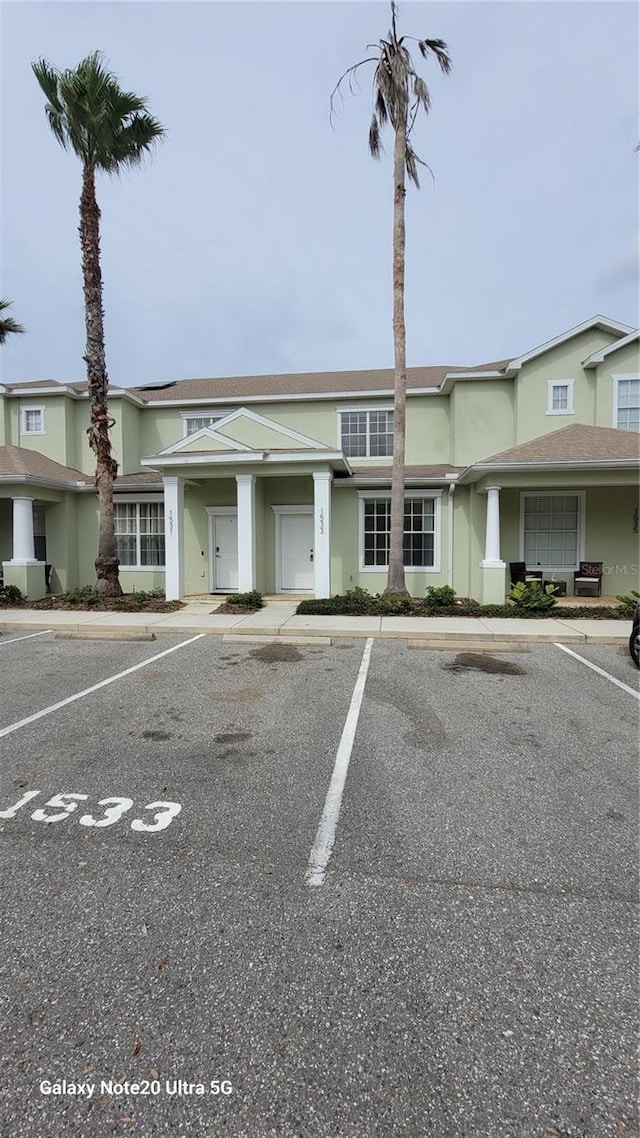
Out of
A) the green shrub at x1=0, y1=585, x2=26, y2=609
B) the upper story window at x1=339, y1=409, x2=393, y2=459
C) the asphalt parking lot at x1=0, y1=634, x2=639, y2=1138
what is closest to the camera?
the asphalt parking lot at x1=0, y1=634, x2=639, y2=1138

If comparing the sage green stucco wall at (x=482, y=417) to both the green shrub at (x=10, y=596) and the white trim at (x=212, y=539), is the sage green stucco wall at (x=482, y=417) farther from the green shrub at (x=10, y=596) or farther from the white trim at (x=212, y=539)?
the green shrub at (x=10, y=596)

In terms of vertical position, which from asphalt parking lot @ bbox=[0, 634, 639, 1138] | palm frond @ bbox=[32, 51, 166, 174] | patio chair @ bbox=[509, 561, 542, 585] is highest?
palm frond @ bbox=[32, 51, 166, 174]

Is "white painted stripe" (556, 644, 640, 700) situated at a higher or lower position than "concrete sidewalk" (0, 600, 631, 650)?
lower

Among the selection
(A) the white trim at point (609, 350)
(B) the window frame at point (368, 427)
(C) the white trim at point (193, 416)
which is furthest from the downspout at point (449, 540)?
(C) the white trim at point (193, 416)

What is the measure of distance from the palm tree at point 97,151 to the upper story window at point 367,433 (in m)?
6.87

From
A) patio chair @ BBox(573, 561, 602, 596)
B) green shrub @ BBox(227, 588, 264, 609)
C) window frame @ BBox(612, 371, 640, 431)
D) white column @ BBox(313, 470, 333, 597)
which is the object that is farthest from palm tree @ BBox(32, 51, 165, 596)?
window frame @ BBox(612, 371, 640, 431)

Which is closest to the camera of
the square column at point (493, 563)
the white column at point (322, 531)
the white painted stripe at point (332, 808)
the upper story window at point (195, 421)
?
the white painted stripe at point (332, 808)

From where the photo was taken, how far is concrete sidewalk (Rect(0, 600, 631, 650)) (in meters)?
9.46

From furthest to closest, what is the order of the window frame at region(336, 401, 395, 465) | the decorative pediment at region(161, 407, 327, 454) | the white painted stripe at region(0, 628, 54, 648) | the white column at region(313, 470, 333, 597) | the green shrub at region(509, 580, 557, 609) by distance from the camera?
the window frame at region(336, 401, 395, 465) < the decorative pediment at region(161, 407, 327, 454) < the white column at region(313, 470, 333, 597) < the green shrub at region(509, 580, 557, 609) < the white painted stripe at region(0, 628, 54, 648)

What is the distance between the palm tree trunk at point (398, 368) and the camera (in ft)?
41.5

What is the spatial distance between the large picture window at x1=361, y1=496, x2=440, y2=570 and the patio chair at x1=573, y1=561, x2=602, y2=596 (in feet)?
12.7

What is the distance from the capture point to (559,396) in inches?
597

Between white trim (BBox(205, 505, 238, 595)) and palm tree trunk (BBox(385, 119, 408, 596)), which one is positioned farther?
white trim (BBox(205, 505, 238, 595))

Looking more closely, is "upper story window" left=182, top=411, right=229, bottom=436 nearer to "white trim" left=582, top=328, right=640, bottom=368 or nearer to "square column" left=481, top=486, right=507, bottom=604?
"square column" left=481, top=486, right=507, bottom=604
